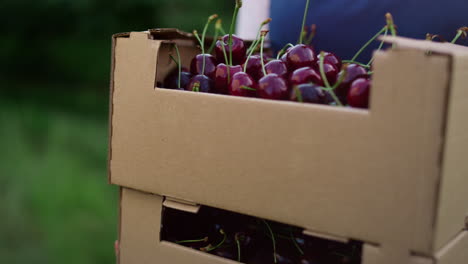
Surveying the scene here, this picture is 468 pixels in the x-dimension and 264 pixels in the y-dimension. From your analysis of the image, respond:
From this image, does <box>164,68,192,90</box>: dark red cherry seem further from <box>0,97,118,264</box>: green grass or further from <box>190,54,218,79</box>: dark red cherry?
<box>0,97,118,264</box>: green grass

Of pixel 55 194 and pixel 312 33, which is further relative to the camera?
pixel 55 194

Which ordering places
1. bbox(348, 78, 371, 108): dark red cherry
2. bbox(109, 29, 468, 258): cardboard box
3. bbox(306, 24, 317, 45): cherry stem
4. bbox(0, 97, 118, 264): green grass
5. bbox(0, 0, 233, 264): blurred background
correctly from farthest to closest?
bbox(0, 0, 233, 264): blurred background < bbox(0, 97, 118, 264): green grass < bbox(306, 24, 317, 45): cherry stem < bbox(348, 78, 371, 108): dark red cherry < bbox(109, 29, 468, 258): cardboard box

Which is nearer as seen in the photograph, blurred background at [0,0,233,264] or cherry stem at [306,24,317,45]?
cherry stem at [306,24,317,45]

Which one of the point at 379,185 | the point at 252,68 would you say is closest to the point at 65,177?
the point at 252,68

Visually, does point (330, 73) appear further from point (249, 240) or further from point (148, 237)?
point (148, 237)

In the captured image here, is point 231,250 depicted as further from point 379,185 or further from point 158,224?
point 379,185

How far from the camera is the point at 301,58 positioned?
108 centimetres

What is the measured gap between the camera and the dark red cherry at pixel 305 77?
0.97m

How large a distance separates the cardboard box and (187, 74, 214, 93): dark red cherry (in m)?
0.08

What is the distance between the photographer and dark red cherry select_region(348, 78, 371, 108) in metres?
0.86

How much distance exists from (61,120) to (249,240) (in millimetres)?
4058

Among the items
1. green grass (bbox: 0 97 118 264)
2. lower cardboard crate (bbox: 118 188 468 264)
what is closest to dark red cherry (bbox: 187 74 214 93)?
lower cardboard crate (bbox: 118 188 468 264)

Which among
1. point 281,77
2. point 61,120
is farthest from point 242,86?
point 61,120

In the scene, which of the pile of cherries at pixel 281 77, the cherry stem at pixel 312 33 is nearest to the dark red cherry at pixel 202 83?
the pile of cherries at pixel 281 77
